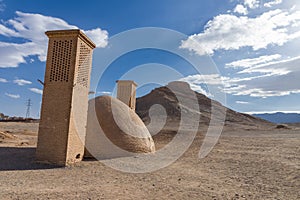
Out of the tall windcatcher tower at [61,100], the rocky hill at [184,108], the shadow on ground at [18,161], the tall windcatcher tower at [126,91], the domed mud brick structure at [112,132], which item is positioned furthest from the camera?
the rocky hill at [184,108]

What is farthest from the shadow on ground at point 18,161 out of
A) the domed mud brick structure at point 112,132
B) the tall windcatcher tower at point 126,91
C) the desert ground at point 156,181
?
the tall windcatcher tower at point 126,91

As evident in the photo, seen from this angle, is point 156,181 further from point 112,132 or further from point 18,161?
point 18,161

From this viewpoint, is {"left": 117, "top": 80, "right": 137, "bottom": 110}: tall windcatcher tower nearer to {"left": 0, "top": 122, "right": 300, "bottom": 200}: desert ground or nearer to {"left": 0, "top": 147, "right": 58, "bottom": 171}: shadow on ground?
{"left": 0, "top": 147, "right": 58, "bottom": 171}: shadow on ground

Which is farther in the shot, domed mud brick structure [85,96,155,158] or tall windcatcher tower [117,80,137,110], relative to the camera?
tall windcatcher tower [117,80,137,110]

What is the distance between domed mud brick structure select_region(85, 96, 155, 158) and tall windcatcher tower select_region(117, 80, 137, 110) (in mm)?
5223

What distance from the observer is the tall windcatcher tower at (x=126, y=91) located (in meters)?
17.6

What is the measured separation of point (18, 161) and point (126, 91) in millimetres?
9398

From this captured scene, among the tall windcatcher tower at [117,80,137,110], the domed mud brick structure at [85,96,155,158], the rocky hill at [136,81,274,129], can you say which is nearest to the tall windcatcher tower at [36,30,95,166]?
the domed mud brick structure at [85,96,155,158]

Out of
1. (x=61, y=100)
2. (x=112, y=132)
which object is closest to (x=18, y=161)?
(x=61, y=100)

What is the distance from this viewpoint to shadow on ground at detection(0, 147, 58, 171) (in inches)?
331

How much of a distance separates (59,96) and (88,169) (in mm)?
2704

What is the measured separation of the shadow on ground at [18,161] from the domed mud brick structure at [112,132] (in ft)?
7.29

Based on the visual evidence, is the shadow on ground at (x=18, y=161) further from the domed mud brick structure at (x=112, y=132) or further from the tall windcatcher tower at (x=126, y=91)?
the tall windcatcher tower at (x=126, y=91)

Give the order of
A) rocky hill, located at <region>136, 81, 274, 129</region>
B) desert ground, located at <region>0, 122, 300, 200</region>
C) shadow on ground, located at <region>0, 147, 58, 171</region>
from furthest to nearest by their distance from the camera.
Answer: rocky hill, located at <region>136, 81, 274, 129</region>, shadow on ground, located at <region>0, 147, 58, 171</region>, desert ground, located at <region>0, 122, 300, 200</region>
